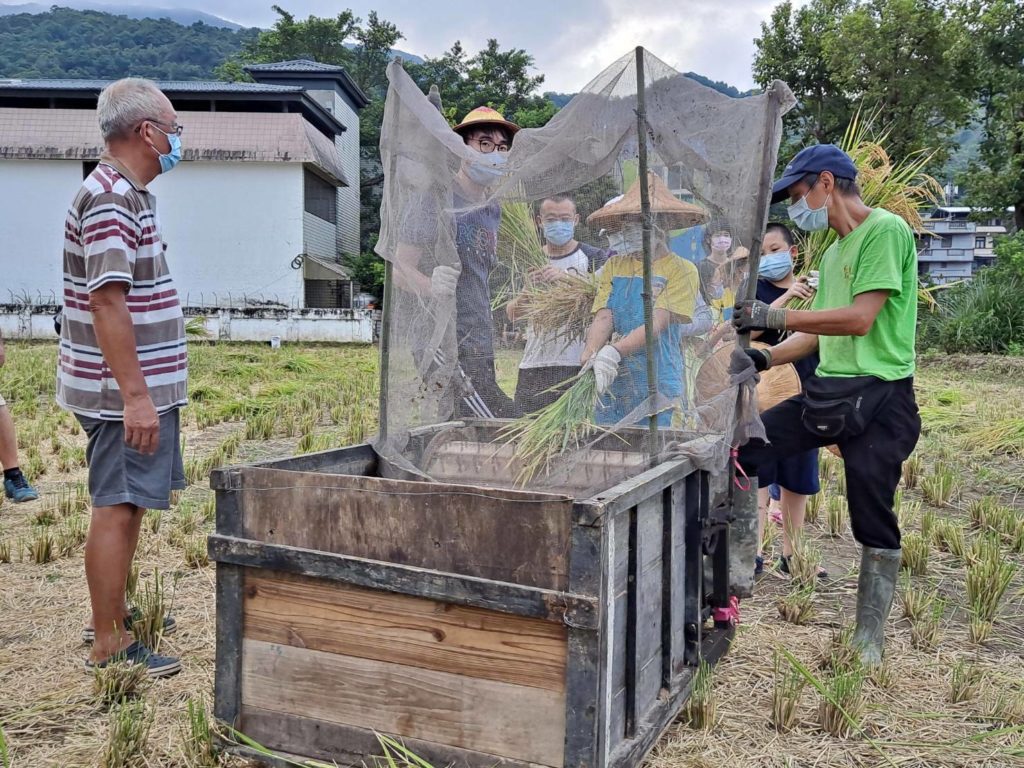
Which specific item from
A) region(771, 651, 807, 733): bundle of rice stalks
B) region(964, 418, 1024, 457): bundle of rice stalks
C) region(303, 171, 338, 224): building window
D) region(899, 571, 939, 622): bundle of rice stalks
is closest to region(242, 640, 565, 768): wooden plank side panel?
region(771, 651, 807, 733): bundle of rice stalks

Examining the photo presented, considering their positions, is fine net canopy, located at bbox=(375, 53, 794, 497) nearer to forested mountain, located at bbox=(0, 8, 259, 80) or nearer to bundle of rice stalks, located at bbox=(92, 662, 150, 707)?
bundle of rice stalks, located at bbox=(92, 662, 150, 707)

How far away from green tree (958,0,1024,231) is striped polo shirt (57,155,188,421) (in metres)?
23.3

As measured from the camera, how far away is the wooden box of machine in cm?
208

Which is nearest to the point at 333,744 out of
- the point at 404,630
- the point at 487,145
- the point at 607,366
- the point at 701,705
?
the point at 404,630

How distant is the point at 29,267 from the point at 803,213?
27091 millimetres

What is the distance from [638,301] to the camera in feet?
10.1

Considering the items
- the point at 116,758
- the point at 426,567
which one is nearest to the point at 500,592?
the point at 426,567

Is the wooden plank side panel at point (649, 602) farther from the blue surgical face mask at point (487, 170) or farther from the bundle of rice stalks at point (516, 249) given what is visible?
the blue surgical face mask at point (487, 170)

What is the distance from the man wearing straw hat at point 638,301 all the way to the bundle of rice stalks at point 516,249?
268 millimetres

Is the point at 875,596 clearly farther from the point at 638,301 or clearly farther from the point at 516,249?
the point at 516,249

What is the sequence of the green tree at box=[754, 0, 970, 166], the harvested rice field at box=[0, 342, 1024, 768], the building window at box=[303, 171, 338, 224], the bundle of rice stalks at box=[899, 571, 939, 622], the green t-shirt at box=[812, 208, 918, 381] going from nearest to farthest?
the harvested rice field at box=[0, 342, 1024, 768] → the green t-shirt at box=[812, 208, 918, 381] → the bundle of rice stalks at box=[899, 571, 939, 622] → the green tree at box=[754, 0, 970, 166] → the building window at box=[303, 171, 338, 224]

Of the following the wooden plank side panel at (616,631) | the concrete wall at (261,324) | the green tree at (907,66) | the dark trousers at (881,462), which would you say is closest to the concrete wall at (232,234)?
the concrete wall at (261,324)

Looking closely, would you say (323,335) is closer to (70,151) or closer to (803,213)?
(70,151)

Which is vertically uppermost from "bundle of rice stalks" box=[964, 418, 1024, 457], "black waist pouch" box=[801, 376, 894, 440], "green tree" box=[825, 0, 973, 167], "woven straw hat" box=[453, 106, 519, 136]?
"green tree" box=[825, 0, 973, 167]
